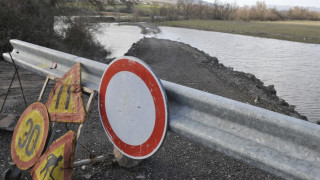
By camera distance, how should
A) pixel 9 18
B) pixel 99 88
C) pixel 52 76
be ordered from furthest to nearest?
pixel 9 18 < pixel 52 76 < pixel 99 88

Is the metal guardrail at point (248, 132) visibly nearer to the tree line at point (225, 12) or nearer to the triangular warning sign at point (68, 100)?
the triangular warning sign at point (68, 100)

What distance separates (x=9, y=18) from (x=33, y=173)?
41.7 ft

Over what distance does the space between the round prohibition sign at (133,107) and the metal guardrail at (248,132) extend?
0.17 meters

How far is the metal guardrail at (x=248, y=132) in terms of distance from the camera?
1989 mm

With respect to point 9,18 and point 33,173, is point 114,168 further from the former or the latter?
point 9,18

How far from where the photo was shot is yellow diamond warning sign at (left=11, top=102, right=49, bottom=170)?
318cm

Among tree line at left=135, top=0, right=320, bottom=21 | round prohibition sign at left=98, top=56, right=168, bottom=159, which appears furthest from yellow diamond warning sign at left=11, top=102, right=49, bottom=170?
tree line at left=135, top=0, right=320, bottom=21

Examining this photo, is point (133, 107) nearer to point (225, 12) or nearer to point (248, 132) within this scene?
point (248, 132)

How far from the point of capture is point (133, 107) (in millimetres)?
2861

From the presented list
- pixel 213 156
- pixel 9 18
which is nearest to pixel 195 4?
pixel 9 18

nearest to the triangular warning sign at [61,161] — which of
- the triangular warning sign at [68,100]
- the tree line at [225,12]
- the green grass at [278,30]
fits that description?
the triangular warning sign at [68,100]

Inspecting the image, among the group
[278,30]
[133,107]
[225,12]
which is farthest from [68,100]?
[225,12]

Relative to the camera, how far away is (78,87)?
10.7 feet

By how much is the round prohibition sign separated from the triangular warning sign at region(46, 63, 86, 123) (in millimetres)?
232
